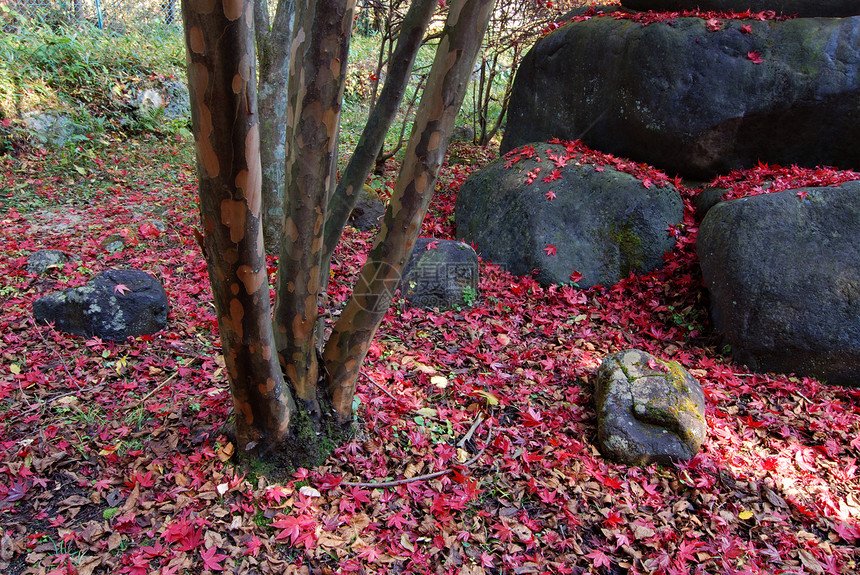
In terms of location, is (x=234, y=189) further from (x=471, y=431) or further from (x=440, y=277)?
(x=440, y=277)

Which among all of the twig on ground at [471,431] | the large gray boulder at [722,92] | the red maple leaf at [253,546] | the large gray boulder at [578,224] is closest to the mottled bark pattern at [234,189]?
the red maple leaf at [253,546]

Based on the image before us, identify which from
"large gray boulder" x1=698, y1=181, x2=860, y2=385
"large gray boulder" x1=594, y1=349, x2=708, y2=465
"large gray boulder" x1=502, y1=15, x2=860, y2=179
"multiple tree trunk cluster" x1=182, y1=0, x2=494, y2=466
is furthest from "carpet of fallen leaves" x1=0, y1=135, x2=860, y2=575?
"large gray boulder" x1=502, y1=15, x2=860, y2=179

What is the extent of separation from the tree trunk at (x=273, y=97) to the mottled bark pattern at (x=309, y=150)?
2.13 metres

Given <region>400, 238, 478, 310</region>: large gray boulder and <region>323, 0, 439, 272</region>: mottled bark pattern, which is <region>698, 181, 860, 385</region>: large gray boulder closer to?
<region>400, 238, 478, 310</region>: large gray boulder

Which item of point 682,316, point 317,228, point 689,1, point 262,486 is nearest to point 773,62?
point 689,1

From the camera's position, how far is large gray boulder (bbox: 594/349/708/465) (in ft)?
9.92

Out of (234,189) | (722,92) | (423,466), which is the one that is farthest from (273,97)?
(722,92)

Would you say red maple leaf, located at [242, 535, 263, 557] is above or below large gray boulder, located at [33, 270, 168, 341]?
below

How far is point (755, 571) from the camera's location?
97.3 inches

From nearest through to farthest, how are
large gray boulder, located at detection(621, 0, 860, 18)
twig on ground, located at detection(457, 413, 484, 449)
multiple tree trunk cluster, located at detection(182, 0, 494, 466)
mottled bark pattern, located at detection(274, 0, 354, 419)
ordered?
multiple tree trunk cluster, located at detection(182, 0, 494, 466), mottled bark pattern, located at detection(274, 0, 354, 419), twig on ground, located at detection(457, 413, 484, 449), large gray boulder, located at detection(621, 0, 860, 18)

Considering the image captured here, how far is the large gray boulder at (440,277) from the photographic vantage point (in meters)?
4.57

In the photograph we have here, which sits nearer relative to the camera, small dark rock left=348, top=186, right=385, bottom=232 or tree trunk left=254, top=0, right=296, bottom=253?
tree trunk left=254, top=0, right=296, bottom=253

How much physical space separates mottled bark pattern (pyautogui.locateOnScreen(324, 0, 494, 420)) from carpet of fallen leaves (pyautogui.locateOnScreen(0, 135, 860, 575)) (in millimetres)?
604

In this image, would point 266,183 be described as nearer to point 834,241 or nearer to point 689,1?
point 834,241
